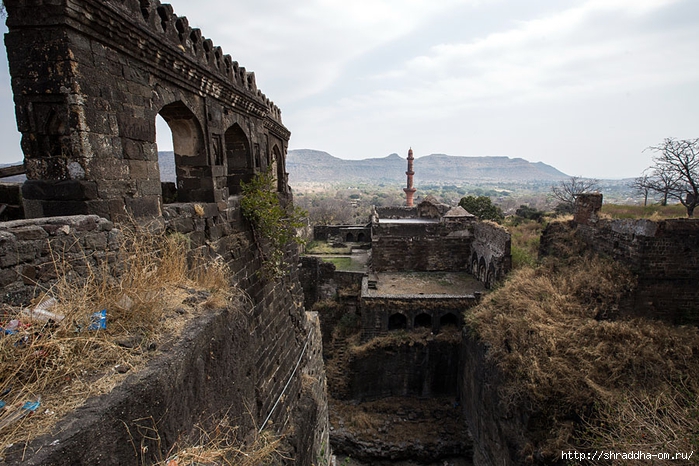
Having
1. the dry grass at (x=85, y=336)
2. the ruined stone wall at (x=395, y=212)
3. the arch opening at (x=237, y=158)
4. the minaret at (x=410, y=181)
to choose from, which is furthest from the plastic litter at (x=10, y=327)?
the minaret at (x=410, y=181)

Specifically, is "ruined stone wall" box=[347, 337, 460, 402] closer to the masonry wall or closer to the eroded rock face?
the eroded rock face

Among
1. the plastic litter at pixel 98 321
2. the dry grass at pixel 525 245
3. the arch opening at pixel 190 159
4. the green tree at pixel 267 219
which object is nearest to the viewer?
the plastic litter at pixel 98 321

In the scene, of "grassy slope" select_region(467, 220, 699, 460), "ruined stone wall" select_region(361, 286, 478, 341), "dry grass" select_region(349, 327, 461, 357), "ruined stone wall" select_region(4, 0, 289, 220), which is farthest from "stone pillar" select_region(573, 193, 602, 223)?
"ruined stone wall" select_region(4, 0, 289, 220)

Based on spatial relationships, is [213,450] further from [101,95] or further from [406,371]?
[406,371]

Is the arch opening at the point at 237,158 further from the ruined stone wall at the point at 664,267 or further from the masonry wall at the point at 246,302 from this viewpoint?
the ruined stone wall at the point at 664,267

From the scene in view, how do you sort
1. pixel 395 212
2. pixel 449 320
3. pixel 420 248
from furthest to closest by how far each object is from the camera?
pixel 395 212 < pixel 420 248 < pixel 449 320

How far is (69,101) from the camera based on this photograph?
274 cm

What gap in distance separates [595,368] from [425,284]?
9.75m

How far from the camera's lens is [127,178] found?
332 cm

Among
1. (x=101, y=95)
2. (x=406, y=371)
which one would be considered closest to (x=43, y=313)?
(x=101, y=95)

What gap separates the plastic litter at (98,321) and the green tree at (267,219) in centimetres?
336

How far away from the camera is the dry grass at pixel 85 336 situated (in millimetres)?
1618

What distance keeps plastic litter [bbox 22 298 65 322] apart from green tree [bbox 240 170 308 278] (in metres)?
3.44

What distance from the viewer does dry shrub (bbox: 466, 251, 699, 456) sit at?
570 centimetres
